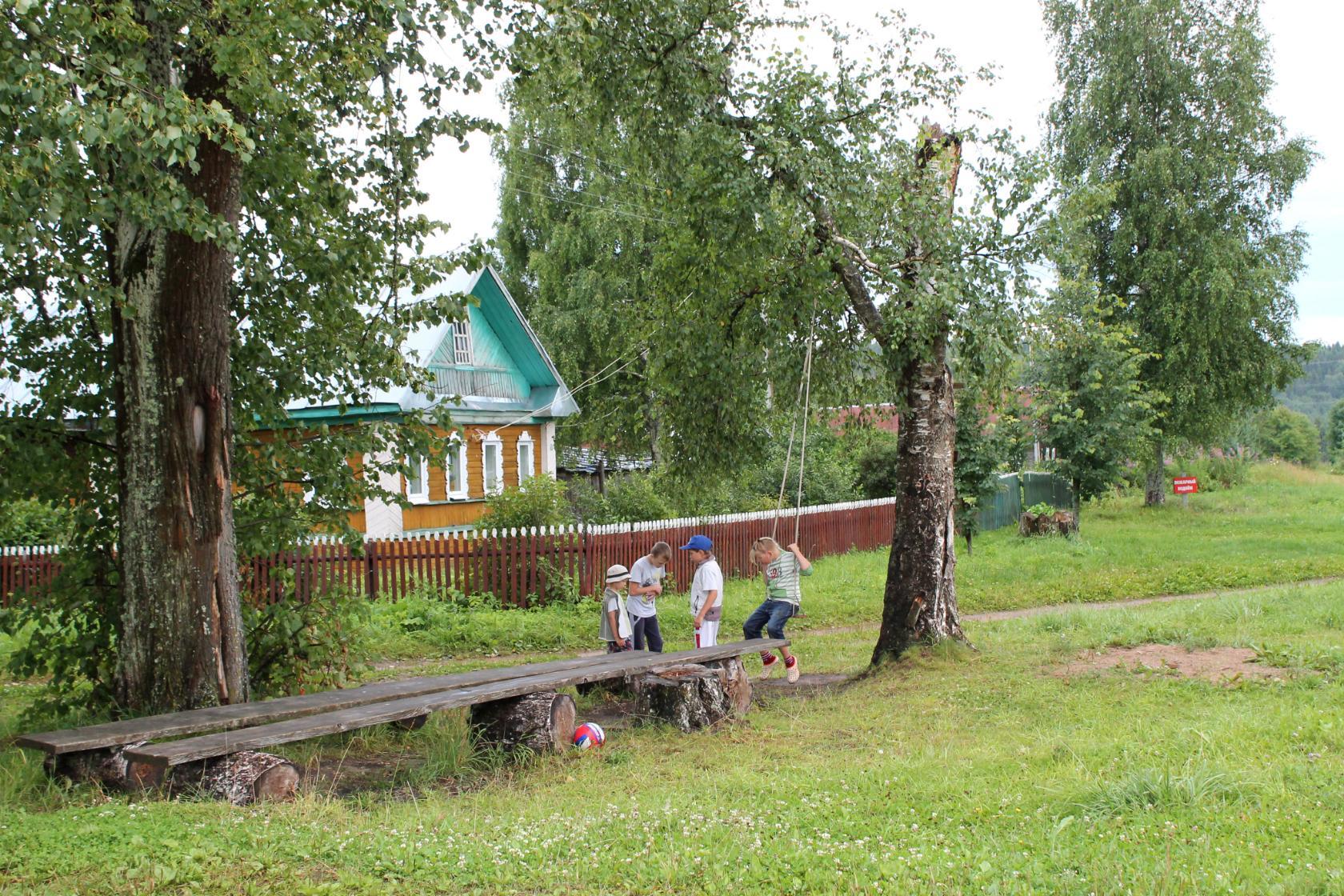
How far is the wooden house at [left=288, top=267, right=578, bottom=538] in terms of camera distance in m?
22.7

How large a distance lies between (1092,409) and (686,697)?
1994 centimetres

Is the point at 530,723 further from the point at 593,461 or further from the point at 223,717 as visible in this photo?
the point at 593,461

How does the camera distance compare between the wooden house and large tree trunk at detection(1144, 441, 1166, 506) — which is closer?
the wooden house

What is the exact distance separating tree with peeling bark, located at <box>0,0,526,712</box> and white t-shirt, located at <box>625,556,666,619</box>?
302cm

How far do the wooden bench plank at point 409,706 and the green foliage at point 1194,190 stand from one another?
22.6 metres

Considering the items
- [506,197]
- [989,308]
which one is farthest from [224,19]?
[506,197]

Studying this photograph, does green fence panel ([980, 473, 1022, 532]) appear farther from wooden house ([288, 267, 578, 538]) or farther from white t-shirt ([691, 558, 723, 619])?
white t-shirt ([691, 558, 723, 619])

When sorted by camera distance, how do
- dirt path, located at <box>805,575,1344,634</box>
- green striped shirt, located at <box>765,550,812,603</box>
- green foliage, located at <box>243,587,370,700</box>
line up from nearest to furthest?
green foliage, located at <box>243,587,370,700</box>
green striped shirt, located at <box>765,550,812,603</box>
dirt path, located at <box>805,575,1344,634</box>

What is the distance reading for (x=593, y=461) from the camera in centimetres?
3794

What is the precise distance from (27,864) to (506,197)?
30033mm

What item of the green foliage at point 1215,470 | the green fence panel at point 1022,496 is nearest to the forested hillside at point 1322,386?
the green foliage at point 1215,470

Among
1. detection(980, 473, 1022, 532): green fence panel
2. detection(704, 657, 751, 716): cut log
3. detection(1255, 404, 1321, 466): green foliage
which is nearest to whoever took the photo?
detection(704, 657, 751, 716): cut log

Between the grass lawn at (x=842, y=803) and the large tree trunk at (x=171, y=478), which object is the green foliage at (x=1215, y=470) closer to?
the grass lawn at (x=842, y=803)

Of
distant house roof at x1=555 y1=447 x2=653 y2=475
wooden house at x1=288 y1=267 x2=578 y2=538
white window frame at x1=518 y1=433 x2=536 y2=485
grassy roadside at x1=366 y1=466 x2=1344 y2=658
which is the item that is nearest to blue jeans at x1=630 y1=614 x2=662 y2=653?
grassy roadside at x1=366 y1=466 x2=1344 y2=658
